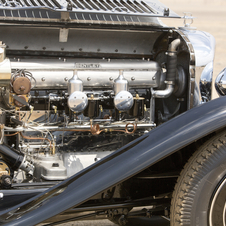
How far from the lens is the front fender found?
1740 mm

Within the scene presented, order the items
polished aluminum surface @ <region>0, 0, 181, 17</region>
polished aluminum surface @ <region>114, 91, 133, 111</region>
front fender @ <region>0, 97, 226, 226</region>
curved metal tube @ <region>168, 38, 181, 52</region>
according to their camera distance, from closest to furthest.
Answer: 1. front fender @ <region>0, 97, 226, 226</region>
2. polished aluminum surface @ <region>0, 0, 181, 17</region>
3. polished aluminum surface @ <region>114, 91, 133, 111</region>
4. curved metal tube @ <region>168, 38, 181, 52</region>

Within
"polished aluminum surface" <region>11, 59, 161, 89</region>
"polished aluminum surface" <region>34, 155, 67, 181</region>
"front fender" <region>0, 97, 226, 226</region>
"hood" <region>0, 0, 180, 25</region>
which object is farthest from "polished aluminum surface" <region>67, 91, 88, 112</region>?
"front fender" <region>0, 97, 226, 226</region>

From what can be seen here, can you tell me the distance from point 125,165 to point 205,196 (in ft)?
1.41

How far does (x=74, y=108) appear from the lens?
2.54 metres

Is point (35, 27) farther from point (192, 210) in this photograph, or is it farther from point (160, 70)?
point (192, 210)

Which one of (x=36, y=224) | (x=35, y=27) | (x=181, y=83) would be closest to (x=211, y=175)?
(x=36, y=224)

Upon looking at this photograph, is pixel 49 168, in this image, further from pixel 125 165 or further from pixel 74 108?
pixel 125 165

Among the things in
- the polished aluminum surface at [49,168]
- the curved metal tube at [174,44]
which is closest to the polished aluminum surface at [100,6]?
the curved metal tube at [174,44]

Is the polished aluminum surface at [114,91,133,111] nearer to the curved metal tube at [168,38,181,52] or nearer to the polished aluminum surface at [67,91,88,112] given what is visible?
the polished aluminum surface at [67,91,88,112]

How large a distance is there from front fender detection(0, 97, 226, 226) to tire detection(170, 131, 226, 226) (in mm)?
170

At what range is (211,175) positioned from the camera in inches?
70.5

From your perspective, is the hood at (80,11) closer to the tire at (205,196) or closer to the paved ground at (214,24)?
the tire at (205,196)

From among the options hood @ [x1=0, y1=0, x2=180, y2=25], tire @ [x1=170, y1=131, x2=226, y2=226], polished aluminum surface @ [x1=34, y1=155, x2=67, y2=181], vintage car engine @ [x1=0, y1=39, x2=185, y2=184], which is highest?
hood @ [x1=0, y1=0, x2=180, y2=25]

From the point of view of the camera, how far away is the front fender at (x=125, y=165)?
1.74 meters
